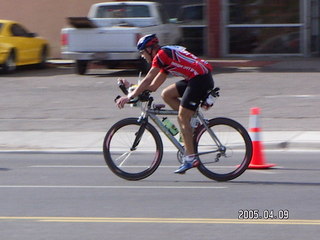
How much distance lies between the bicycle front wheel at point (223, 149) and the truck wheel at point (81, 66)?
42.5ft

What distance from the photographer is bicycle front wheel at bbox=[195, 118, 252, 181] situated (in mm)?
8845

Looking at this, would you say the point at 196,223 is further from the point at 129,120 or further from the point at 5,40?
the point at 5,40

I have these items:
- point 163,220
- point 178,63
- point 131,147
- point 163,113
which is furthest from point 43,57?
point 163,220

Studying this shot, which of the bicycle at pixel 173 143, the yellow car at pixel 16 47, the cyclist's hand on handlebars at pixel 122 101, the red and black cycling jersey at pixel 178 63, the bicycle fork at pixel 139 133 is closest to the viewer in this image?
the red and black cycling jersey at pixel 178 63

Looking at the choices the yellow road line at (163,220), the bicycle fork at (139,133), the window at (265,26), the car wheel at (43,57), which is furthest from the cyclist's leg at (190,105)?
the window at (265,26)

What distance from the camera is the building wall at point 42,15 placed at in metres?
26.7

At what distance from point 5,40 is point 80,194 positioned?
47.4 ft

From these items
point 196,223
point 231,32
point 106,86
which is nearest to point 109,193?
point 196,223

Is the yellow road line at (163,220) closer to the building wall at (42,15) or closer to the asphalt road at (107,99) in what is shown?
the asphalt road at (107,99)

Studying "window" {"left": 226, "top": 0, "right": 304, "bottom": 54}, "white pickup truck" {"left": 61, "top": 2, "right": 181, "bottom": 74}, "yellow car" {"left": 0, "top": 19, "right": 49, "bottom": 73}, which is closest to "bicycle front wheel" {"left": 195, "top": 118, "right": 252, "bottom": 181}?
"white pickup truck" {"left": 61, "top": 2, "right": 181, "bottom": 74}

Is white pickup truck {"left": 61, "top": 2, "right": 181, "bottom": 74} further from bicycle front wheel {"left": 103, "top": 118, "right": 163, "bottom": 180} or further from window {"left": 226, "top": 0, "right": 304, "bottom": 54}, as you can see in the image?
bicycle front wheel {"left": 103, "top": 118, "right": 163, "bottom": 180}

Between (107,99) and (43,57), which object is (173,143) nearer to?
(107,99)

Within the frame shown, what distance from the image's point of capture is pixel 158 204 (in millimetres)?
7828

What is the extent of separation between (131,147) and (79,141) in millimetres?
3795
